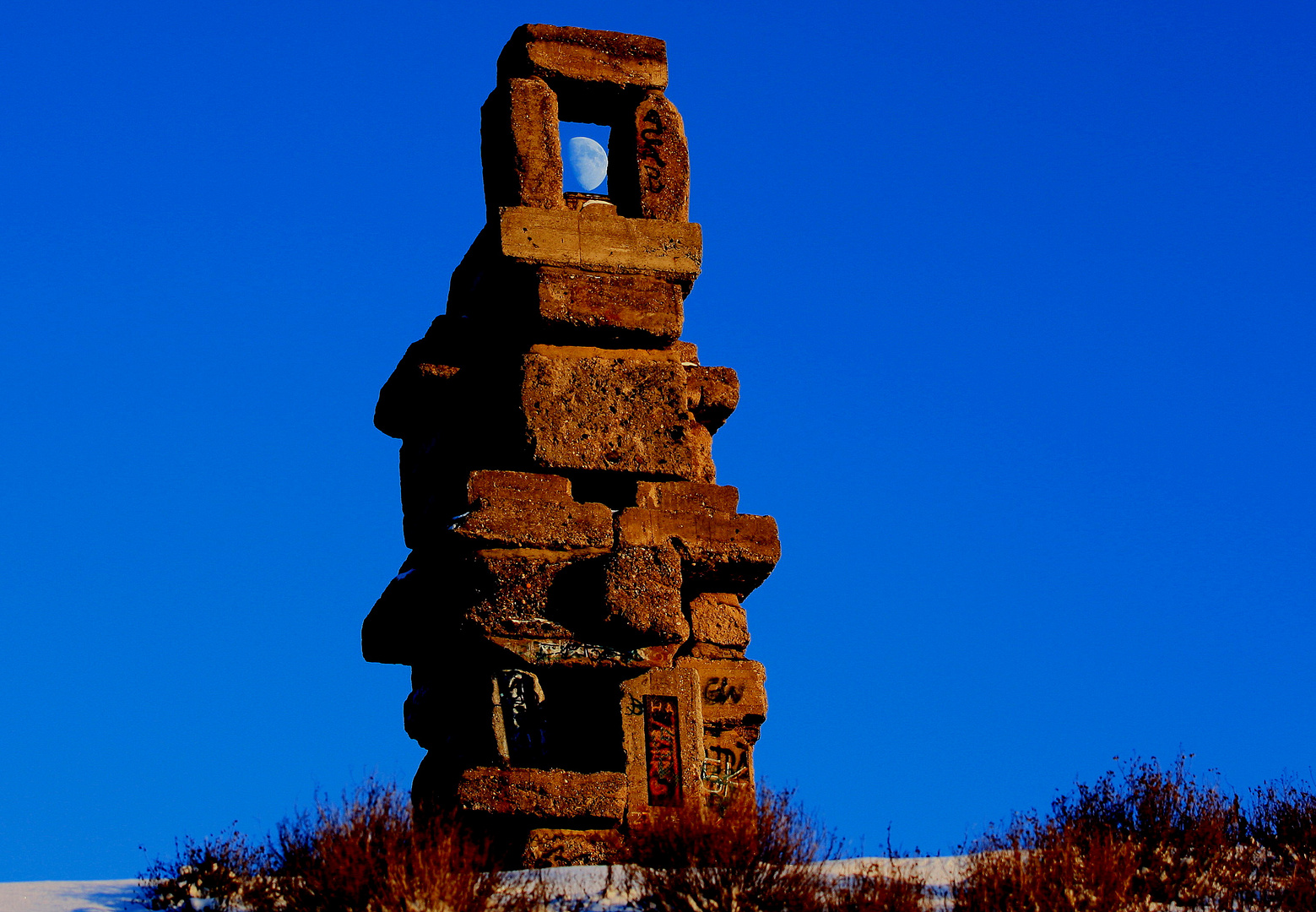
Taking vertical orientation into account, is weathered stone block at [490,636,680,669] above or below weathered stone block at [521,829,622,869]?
above

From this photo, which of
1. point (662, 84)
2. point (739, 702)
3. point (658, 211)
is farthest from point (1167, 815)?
point (662, 84)

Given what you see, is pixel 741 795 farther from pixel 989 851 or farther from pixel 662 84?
pixel 662 84

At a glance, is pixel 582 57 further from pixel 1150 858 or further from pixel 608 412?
pixel 1150 858

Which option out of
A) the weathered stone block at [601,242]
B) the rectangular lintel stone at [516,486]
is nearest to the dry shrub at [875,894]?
the rectangular lintel stone at [516,486]

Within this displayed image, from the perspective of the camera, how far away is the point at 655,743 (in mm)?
8906

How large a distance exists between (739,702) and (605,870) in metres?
1.90

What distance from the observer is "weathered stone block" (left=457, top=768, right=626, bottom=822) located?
8.36 metres

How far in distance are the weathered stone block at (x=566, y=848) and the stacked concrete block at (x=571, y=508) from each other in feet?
0.05

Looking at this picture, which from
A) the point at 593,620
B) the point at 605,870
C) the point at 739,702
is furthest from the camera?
the point at 739,702

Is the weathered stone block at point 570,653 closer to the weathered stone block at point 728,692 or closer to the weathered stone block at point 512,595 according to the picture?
the weathered stone block at point 512,595

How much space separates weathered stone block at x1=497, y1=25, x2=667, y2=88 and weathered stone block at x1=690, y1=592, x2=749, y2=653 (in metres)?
3.31

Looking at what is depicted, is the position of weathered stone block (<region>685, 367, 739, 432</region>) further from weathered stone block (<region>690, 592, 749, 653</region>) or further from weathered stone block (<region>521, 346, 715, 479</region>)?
weathered stone block (<region>690, 592, 749, 653</region>)

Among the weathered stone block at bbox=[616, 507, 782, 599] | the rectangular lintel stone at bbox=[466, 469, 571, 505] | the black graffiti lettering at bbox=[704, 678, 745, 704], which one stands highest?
the rectangular lintel stone at bbox=[466, 469, 571, 505]

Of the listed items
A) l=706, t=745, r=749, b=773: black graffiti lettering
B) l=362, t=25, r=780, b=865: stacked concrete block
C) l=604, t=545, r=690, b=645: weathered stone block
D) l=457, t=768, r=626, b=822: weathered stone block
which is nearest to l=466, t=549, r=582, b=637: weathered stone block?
l=362, t=25, r=780, b=865: stacked concrete block
